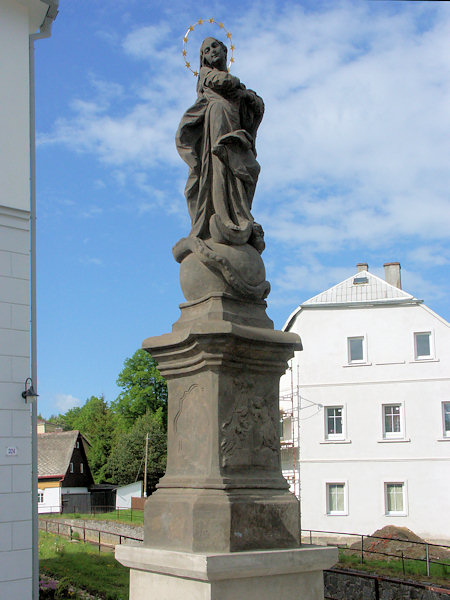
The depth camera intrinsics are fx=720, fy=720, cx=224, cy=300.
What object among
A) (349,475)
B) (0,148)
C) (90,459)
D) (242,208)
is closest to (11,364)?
(0,148)

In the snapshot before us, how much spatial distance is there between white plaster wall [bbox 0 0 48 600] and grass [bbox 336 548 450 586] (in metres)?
8.99

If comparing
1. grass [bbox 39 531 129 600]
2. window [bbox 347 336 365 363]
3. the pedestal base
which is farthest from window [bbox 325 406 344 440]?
the pedestal base

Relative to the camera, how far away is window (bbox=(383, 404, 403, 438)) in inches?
1172

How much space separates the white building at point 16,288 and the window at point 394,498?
20678mm

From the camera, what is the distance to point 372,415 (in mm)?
30062

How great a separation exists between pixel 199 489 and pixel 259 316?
1269mm

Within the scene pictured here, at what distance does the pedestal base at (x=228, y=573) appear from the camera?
4.08 m

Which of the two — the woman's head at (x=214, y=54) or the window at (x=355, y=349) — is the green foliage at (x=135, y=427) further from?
the woman's head at (x=214, y=54)

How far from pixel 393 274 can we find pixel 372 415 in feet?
23.2

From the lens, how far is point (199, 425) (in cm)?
467

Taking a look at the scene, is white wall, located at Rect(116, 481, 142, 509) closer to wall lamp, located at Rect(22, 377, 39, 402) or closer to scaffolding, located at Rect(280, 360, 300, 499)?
scaffolding, located at Rect(280, 360, 300, 499)

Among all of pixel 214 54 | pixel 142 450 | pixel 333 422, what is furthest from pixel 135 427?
pixel 214 54

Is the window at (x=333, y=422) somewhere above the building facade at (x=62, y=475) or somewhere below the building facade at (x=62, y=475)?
above

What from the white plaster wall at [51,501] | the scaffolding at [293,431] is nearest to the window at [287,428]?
the scaffolding at [293,431]
